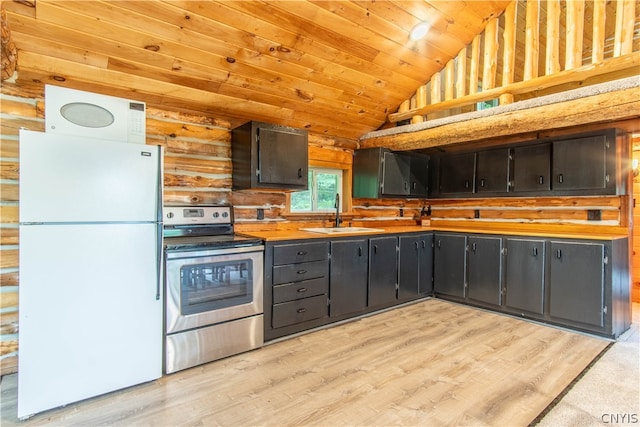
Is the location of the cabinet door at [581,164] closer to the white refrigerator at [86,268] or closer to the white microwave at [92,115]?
the white refrigerator at [86,268]

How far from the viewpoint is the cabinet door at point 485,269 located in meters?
3.93

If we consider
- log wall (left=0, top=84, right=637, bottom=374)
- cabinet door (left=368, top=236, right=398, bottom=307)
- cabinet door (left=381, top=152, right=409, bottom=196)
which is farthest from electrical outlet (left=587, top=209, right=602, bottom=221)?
cabinet door (left=368, top=236, right=398, bottom=307)

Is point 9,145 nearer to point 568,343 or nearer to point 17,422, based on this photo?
point 17,422

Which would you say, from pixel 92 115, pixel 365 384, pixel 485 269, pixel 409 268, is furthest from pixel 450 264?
pixel 92 115

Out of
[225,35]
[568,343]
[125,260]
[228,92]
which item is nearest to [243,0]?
[225,35]

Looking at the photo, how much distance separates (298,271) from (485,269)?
2328 mm

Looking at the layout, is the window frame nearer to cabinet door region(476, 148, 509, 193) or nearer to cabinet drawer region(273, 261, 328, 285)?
cabinet drawer region(273, 261, 328, 285)

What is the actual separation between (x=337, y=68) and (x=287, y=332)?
2.57m

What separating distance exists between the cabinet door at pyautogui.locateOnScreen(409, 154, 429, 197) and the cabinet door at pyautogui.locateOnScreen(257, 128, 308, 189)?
6.00ft

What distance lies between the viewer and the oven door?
2506 millimetres

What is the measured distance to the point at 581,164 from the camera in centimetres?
362

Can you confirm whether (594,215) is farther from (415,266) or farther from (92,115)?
(92,115)

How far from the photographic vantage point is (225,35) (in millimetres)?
2590

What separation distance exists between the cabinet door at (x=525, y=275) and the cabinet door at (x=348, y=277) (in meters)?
1.65
